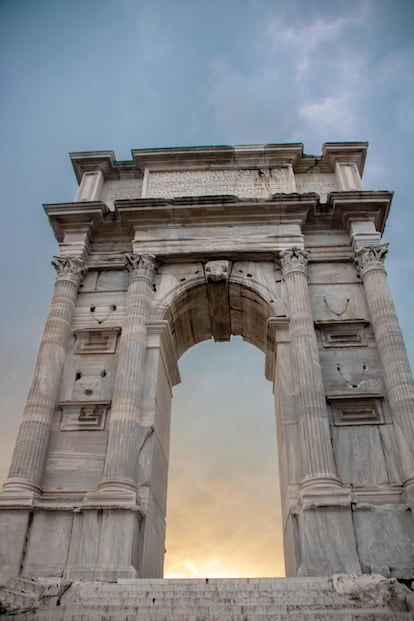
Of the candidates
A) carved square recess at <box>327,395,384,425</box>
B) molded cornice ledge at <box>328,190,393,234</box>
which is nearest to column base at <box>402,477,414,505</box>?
carved square recess at <box>327,395,384,425</box>

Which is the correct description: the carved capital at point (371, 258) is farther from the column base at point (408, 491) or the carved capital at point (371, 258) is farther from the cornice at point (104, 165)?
the cornice at point (104, 165)

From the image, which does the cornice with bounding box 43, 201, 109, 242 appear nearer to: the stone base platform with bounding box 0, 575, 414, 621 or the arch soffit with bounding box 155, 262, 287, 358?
the arch soffit with bounding box 155, 262, 287, 358

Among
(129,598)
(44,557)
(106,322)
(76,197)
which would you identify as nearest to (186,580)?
(129,598)

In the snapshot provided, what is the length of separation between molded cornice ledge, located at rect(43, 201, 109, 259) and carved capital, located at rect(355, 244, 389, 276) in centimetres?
897

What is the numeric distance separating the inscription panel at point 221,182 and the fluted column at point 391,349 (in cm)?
432

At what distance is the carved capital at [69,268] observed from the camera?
54.0 ft

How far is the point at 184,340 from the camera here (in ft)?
61.0

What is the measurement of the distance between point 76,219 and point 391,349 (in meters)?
11.4

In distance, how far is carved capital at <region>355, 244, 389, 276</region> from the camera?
1590cm

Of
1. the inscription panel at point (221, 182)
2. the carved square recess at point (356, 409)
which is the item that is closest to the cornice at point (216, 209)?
the inscription panel at point (221, 182)

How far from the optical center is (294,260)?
1616cm

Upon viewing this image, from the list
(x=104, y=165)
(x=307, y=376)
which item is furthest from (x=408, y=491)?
(x=104, y=165)

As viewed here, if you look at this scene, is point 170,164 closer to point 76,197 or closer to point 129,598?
point 76,197

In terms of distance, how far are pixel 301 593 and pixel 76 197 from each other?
1524cm
